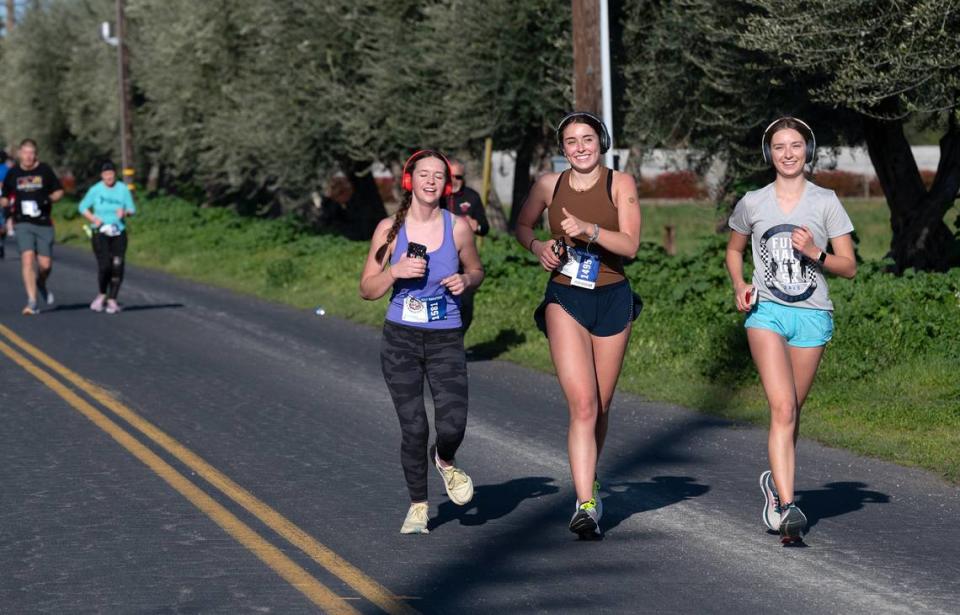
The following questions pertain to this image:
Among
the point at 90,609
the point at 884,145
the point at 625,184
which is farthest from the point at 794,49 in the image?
the point at 90,609

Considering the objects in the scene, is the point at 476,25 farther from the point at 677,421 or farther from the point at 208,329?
Answer: the point at 677,421

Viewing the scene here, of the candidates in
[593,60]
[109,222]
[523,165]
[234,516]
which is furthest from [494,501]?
[523,165]

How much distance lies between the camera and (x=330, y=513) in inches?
334

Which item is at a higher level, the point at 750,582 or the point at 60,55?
the point at 60,55

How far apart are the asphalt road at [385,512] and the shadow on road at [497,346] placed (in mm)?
1718

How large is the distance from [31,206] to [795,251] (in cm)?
1405

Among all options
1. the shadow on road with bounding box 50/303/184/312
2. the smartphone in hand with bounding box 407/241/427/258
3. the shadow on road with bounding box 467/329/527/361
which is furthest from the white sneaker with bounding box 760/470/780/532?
the shadow on road with bounding box 50/303/184/312

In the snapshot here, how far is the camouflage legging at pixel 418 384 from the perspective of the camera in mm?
7961

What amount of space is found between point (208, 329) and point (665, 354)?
6.11 metres

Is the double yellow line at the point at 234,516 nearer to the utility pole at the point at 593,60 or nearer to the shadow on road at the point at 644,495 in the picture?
the shadow on road at the point at 644,495

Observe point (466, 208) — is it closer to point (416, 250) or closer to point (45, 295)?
point (416, 250)

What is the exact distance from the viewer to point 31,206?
65.8ft

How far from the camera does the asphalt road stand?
675 cm

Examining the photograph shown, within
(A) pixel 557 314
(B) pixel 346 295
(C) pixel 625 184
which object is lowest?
(B) pixel 346 295
